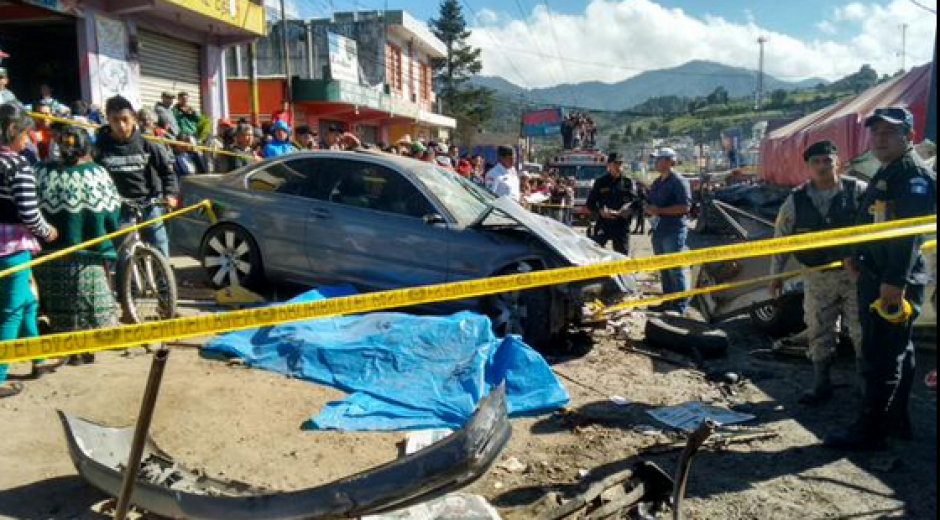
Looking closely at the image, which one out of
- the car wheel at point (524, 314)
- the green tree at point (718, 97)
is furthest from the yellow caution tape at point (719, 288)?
the green tree at point (718, 97)

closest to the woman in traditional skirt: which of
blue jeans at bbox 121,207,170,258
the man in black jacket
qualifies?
the man in black jacket

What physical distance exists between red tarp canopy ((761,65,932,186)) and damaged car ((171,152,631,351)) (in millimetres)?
4874

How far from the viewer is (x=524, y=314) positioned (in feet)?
18.7

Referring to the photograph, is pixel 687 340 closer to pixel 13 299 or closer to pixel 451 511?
pixel 451 511

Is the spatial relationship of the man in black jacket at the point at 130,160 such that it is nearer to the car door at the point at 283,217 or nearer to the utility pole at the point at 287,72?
the car door at the point at 283,217

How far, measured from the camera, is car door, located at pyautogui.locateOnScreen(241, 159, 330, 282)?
6605 millimetres

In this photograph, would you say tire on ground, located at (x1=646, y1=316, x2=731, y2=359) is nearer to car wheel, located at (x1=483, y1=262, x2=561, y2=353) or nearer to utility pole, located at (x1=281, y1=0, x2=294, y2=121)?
car wheel, located at (x1=483, y1=262, x2=561, y2=353)

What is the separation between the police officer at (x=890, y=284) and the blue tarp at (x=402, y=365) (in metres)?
1.77

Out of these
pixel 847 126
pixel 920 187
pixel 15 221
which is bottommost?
pixel 15 221

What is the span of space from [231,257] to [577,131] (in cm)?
2546

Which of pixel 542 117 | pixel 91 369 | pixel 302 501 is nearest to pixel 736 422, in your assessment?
pixel 302 501

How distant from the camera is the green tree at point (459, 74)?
209 feet

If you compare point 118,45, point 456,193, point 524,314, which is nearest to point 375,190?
point 456,193

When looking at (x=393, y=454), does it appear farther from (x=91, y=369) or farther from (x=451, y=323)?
(x=91, y=369)
